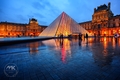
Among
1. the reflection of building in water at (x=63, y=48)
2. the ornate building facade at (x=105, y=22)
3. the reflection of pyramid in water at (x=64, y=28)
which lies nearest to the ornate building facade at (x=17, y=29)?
the ornate building facade at (x=105, y=22)

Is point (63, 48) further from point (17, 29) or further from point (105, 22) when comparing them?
point (17, 29)

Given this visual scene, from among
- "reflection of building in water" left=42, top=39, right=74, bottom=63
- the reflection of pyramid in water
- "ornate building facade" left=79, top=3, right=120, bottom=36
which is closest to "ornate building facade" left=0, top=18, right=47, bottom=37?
"ornate building facade" left=79, top=3, right=120, bottom=36

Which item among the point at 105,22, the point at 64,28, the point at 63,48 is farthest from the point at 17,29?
the point at 63,48

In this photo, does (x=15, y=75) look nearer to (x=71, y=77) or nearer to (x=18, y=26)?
(x=71, y=77)

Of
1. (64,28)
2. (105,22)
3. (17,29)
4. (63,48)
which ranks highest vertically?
(105,22)

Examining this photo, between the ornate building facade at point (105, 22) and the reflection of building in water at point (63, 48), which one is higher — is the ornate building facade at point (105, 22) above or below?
above

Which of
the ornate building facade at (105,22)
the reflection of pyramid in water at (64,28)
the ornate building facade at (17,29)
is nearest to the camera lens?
the reflection of pyramid in water at (64,28)

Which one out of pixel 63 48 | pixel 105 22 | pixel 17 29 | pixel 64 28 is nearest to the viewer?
pixel 63 48

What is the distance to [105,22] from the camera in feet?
166

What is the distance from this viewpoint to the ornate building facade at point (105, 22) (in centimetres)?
4660

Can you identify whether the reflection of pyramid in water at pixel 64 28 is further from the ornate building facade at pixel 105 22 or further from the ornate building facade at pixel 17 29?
Answer: the ornate building facade at pixel 17 29

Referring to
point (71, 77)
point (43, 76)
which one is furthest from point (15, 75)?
point (71, 77)

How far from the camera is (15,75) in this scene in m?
2.83

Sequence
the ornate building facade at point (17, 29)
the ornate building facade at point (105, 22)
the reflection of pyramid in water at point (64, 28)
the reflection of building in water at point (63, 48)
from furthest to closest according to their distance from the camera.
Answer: the ornate building facade at point (17, 29)
the ornate building facade at point (105, 22)
the reflection of pyramid in water at point (64, 28)
the reflection of building in water at point (63, 48)
